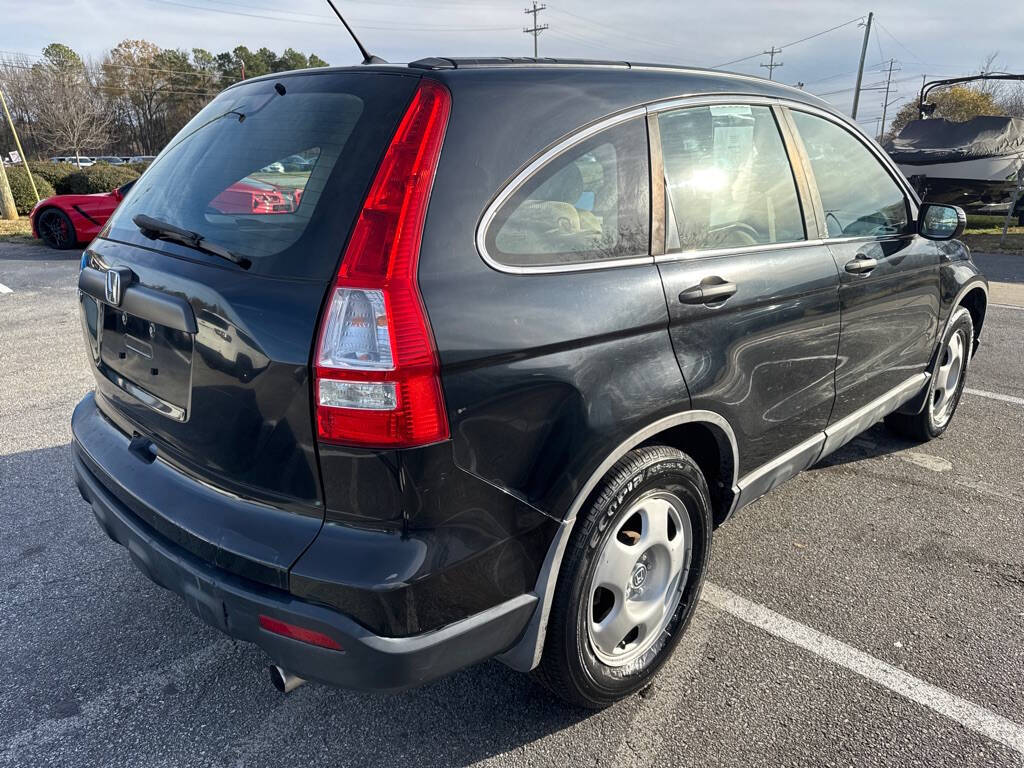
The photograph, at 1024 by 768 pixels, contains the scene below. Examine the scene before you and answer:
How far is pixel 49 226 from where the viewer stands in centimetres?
1232

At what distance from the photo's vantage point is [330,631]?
62.2 inches

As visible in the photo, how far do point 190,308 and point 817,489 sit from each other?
319 cm

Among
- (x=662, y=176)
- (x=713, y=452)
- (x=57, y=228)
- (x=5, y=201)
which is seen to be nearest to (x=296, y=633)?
(x=713, y=452)

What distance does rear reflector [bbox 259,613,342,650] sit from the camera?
1.60 m

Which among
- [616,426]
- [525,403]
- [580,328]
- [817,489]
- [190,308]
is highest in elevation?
[190,308]

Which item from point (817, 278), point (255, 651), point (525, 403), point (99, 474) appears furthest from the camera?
point (817, 278)

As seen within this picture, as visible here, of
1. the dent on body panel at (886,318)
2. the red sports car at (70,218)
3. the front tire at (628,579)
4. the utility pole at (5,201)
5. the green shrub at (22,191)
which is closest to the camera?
the front tire at (628,579)

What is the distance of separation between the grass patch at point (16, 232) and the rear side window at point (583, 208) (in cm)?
1465

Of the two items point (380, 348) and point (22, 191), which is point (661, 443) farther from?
point (22, 191)

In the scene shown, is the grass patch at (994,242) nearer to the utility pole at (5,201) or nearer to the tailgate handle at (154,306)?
the tailgate handle at (154,306)

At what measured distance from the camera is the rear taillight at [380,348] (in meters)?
1.54

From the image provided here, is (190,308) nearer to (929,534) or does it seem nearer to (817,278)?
(817,278)

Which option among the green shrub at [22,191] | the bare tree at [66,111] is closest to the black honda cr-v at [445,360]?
the green shrub at [22,191]

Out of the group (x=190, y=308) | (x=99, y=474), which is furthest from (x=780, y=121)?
(x=99, y=474)
